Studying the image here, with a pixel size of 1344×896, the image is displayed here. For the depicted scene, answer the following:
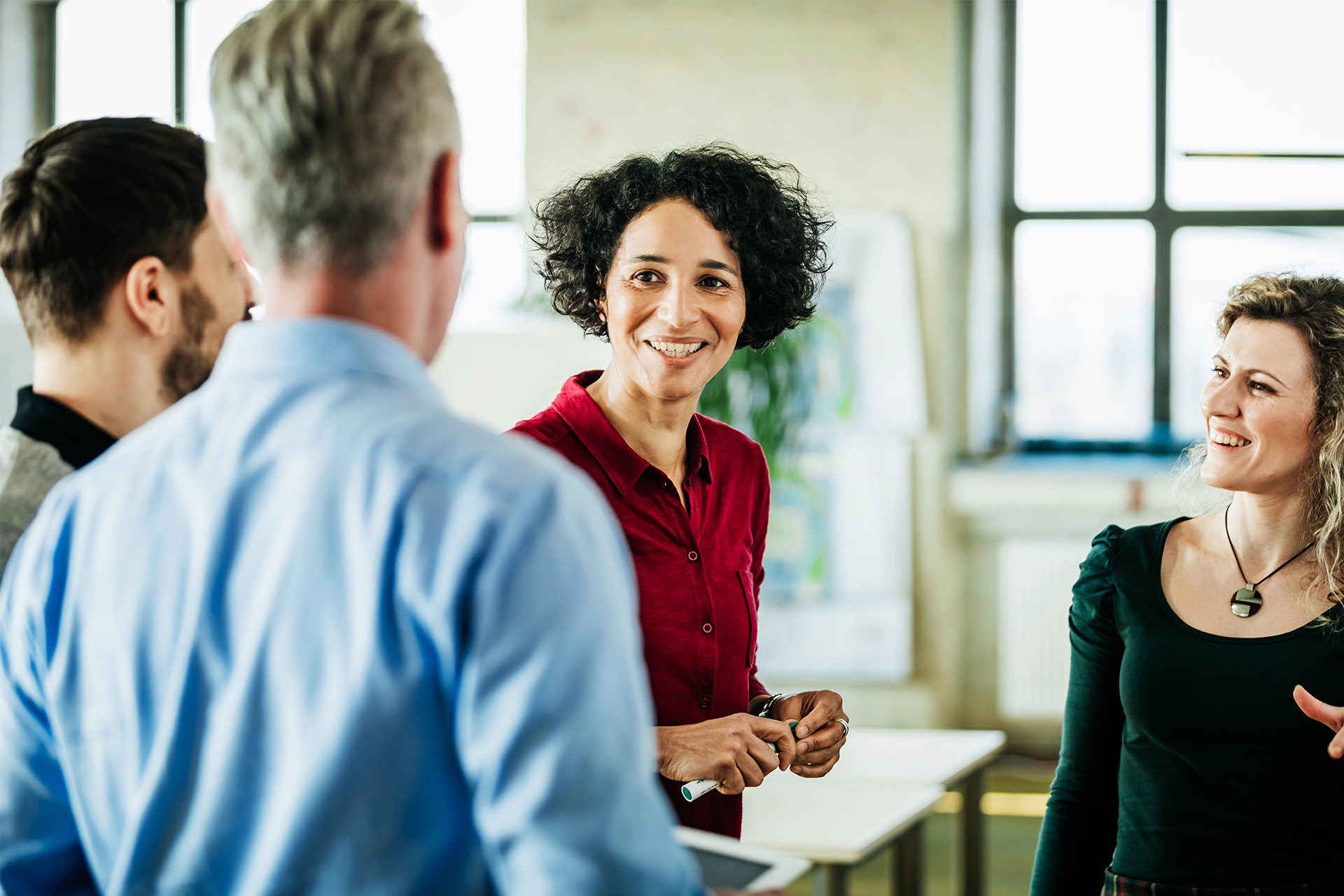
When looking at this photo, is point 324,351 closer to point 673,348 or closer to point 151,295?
point 151,295

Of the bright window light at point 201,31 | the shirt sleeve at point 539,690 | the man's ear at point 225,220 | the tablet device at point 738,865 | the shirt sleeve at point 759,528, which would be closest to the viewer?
the shirt sleeve at point 539,690

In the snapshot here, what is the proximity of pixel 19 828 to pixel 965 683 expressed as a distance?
4.04 metres

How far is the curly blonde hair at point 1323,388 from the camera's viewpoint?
1.62 meters

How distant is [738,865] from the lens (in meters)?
1.16

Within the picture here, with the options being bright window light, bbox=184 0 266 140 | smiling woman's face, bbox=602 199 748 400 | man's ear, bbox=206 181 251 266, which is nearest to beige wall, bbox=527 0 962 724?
bright window light, bbox=184 0 266 140

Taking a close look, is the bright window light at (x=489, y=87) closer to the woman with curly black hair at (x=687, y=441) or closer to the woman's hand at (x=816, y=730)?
the woman with curly black hair at (x=687, y=441)

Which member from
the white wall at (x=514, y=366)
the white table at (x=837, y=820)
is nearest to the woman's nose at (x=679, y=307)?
the white table at (x=837, y=820)

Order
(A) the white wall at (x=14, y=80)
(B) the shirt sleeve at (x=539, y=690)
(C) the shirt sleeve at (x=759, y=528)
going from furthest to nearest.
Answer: (A) the white wall at (x=14, y=80) < (C) the shirt sleeve at (x=759, y=528) < (B) the shirt sleeve at (x=539, y=690)

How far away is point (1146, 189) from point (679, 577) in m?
3.86

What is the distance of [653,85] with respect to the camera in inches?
171

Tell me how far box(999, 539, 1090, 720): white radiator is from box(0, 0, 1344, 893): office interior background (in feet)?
0.03

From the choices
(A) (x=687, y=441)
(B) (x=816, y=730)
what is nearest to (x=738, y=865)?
(B) (x=816, y=730)

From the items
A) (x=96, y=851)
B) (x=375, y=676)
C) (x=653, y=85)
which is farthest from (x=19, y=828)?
(x=653, y=85)

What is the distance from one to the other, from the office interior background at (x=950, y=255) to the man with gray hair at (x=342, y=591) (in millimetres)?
3333
